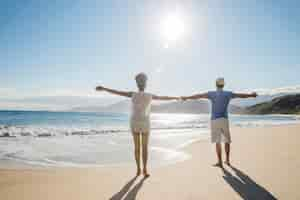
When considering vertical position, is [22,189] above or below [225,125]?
below

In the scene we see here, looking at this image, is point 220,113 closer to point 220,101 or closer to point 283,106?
point 220,101

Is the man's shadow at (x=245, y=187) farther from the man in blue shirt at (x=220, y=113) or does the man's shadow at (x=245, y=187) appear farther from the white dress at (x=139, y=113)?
the white dress at (x=139, y=113)

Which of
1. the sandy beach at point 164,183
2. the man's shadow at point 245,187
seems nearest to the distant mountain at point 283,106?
Result: the sandy beach at point 164,183

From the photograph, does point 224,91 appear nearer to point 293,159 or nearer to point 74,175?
point 293,159

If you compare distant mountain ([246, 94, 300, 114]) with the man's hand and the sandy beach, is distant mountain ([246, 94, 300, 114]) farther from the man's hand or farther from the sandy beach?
the man's hand

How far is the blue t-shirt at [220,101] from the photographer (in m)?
5.63

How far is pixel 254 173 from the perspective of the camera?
16.0ft

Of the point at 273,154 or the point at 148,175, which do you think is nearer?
the point at 148,175

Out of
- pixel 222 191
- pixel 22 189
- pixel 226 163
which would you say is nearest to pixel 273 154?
pixel 226 163

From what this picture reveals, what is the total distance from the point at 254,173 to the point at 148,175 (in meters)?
2.10

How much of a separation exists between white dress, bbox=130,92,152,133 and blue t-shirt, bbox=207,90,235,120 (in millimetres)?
1795

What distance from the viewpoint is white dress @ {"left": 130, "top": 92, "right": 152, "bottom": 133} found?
469 cm

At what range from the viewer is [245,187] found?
156 inches

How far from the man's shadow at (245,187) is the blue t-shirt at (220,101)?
1330 mm
